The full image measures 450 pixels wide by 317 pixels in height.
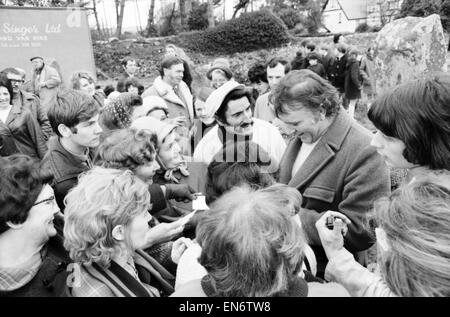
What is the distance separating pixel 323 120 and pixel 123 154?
3.90 feet

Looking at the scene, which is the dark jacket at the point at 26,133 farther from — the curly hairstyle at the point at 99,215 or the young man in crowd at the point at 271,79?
the curly hairstyle at the point at 99,215

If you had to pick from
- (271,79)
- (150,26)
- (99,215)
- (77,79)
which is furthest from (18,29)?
(150,26)

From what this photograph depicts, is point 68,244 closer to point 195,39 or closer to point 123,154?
point 123,154

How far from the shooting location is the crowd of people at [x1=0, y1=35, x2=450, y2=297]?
1.24 metres

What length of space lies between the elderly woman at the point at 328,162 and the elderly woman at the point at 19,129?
9.40ft

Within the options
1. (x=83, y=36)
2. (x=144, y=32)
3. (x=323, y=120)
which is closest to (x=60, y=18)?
(x=83, y=36)

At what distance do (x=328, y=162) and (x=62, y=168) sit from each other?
5.66 feet

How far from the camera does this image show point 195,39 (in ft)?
68.6

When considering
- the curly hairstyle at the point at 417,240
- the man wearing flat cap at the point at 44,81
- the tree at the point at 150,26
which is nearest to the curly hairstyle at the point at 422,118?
the curly hairstyle at the point at 417,240

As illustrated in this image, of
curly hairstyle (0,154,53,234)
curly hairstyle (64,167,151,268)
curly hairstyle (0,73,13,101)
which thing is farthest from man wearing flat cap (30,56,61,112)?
curly hairstyle (64,167,151,268)

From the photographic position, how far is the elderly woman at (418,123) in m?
1.62

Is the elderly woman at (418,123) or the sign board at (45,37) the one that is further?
the sign board at (45,37)

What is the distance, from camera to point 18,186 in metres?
1.63

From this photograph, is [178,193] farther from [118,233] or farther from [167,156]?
[118,233]
